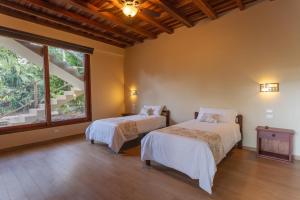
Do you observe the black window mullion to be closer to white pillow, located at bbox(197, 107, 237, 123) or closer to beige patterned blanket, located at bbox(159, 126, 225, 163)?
beige patterned blanket, located at bbox(159, 126, 225, 163)

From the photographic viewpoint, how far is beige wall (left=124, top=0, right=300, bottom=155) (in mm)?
3553

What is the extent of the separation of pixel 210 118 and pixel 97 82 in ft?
12.7

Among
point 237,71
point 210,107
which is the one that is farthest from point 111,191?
point 237,71

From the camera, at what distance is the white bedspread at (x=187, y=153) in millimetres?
2453

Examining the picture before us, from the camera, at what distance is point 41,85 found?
4781 millimetres

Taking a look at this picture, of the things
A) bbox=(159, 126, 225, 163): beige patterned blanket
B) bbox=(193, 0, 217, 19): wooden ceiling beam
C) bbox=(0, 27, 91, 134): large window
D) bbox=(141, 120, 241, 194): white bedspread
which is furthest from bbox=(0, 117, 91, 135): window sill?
bbox=(193, 0, 217, 19): wooden ceiling beam

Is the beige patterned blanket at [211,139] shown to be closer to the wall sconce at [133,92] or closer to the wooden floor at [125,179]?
the wooden floor at [125,179]

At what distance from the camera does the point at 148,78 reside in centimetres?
608

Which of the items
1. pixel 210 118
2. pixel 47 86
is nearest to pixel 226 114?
pixel 210 118

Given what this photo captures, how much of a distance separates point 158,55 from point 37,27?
136 inches

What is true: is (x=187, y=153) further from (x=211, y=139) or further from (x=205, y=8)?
(x=205, y=8)

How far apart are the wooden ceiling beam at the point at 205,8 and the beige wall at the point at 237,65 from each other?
0.26m

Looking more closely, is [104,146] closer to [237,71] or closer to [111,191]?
[111,191]

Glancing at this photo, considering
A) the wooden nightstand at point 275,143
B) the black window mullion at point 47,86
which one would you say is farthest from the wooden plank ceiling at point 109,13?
the wooden nightstand at point 275,143
